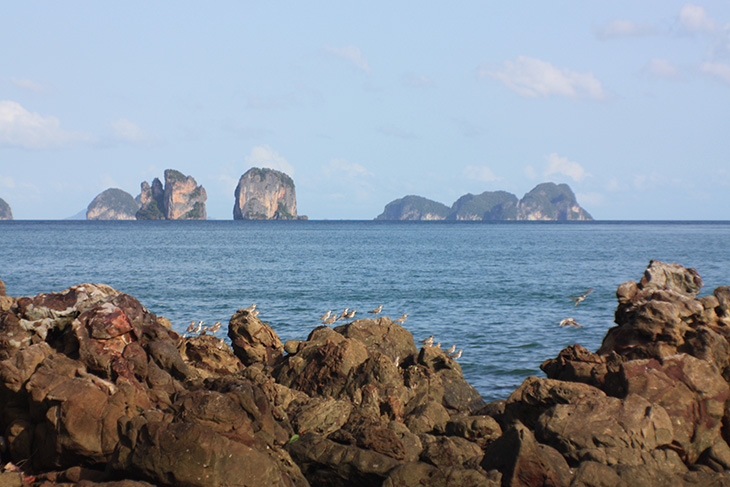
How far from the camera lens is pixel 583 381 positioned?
46.6ft

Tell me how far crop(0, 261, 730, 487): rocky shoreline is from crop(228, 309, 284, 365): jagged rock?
109 centimetres

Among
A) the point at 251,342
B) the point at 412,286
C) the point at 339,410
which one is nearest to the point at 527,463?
the point at 339,410

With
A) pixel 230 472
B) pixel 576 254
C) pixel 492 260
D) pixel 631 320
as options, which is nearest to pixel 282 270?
pixel 492 260

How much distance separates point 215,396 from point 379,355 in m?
5.50

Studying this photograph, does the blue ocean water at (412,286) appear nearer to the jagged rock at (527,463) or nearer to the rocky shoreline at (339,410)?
the rocky shoreline at (339,410)

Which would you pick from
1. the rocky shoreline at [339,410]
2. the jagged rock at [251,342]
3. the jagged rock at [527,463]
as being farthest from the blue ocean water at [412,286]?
the jagged rock at [527,463]

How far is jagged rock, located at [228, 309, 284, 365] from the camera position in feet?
60.4

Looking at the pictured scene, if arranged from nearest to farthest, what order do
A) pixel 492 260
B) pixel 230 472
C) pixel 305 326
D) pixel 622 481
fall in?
pixel 230 472 < pixel 622 481 < pixel 305 326 < pixel 492 260

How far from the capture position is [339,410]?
13328 millimetres

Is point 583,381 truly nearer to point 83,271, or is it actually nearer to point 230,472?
point 230,472

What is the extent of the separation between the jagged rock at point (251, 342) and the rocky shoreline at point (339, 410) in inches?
42.9

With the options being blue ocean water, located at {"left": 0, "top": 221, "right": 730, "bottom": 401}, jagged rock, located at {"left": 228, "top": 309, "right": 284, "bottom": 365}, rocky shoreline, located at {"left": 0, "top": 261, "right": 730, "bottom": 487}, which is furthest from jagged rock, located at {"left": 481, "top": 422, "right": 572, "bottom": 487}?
jagged rock, located at {"left": 228, "top": 309, "right": 284, "bottom": 365}

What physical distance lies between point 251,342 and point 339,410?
19.6 ft

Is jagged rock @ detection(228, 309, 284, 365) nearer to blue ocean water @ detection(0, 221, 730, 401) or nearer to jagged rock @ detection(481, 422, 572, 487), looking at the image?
blue ocean water @ detection(0, 221, 730, 401)
